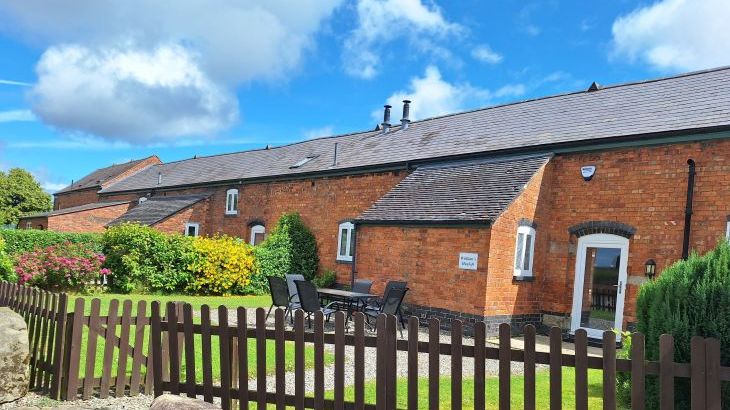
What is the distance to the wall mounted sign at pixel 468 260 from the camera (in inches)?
483

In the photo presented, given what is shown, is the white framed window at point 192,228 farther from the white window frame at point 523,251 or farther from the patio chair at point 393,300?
the white window frame at point 523,251

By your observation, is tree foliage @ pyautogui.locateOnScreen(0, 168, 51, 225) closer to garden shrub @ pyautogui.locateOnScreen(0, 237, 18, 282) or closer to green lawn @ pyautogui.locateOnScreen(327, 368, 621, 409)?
garden shrub @ pyautogui.locateOnScreen(0, 237, 18, 282)

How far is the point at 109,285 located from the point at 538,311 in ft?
40.1

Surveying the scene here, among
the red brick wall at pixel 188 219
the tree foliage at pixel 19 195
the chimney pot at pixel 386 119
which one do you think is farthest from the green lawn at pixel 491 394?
the tree foliage at pixel 19 195

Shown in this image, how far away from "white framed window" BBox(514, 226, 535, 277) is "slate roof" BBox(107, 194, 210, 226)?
16591mm

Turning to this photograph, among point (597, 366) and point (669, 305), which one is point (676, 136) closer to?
point (669, 305)

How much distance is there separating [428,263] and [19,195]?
49.4 metres

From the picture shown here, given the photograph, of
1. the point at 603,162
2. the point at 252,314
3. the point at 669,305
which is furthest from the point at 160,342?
the point at 603,162

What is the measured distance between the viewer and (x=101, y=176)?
45906mm

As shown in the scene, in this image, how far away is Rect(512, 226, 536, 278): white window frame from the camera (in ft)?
41.9

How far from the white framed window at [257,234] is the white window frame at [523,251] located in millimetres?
12442

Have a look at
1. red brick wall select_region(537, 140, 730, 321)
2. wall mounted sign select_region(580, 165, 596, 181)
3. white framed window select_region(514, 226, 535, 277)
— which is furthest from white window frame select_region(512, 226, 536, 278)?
wall mounted sign select_region(580, 165, 596, 181)

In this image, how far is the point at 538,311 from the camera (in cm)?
1330

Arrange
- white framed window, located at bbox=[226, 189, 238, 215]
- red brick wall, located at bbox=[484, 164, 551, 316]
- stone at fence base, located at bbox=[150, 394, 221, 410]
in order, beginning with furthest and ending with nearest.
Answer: white framed window, located at bbox=[226, 189, 238, 215] → red brick wall, located at bbox=[484, 164, 551, 316] → stone at fence base, located at bbox=[150, 394, 221, 410]
